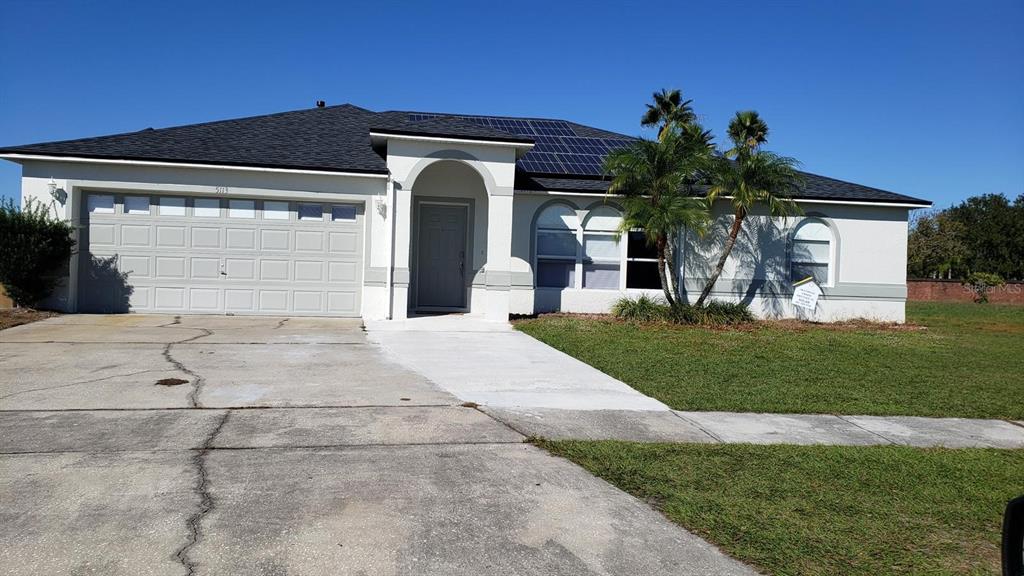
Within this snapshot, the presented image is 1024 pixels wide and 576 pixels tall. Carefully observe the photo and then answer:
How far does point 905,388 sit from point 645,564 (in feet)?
22.7

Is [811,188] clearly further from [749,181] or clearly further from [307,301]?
[307,301]

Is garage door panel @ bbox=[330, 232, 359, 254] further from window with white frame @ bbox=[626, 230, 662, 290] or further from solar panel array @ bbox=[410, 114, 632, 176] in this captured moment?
window with white frame @ bbox=[626, 230, 662, 290]

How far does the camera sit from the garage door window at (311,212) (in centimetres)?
1519

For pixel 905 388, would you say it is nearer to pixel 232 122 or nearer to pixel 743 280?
pixel 743 280

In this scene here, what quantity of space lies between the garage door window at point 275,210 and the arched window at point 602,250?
6837 millimetres

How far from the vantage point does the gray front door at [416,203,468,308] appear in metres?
16.3

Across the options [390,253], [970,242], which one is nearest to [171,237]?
[390,253]

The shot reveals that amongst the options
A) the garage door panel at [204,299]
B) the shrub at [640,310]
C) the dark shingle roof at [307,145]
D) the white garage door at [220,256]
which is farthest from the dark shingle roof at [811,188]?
the garage door panel at [204,299]

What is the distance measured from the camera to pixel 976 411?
25.7 feet

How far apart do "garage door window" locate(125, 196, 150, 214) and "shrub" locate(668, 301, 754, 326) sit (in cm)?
1143

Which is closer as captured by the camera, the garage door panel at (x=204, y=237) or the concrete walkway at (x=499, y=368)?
the concrete walkway at (x=499, y=368)

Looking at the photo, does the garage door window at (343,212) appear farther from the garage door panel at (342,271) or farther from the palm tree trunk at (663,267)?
the palm tree trunk at (663,267)

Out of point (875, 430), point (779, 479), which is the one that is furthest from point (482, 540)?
point (875, 430)

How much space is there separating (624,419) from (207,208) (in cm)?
1135
